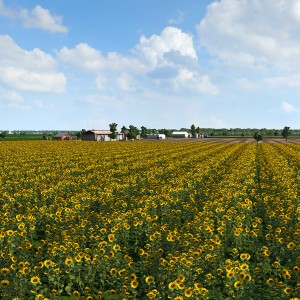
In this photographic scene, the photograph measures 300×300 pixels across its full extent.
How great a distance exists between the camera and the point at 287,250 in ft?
34.0

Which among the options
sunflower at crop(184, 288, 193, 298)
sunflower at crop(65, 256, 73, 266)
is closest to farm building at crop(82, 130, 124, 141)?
sunflower at crop(65, 256, 73, 266)

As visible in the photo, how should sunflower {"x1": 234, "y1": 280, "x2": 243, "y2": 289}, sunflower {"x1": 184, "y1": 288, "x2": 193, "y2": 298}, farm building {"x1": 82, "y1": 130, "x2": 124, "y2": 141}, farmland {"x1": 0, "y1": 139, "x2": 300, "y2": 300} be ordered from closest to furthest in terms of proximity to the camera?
sunflower {"x1": 184, "y1": 288, "x2": 193, "y2": 298}, sunflower {"x1": 234, "y1": 280, "x2": 243, "y2": 289}, farmland {"x1": 0, "y1": 139, "x2": 300, "y2": 300}, farm building {"x1": 82, "y1": 130, "x2": 124, "y2": 141}

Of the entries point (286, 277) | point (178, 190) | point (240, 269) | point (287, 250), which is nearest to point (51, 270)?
point (240, 269)

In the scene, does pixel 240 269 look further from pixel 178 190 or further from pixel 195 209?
pixel 178 190

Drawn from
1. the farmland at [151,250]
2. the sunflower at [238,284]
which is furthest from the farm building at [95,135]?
the sunflower at [238,284]

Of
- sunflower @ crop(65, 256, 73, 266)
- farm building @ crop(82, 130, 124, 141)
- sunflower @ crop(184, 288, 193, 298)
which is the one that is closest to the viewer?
sunflower @ crop(184, 288, 193, 298)

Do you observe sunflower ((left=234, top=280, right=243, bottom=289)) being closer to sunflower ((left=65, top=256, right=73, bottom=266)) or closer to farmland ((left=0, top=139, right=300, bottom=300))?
farmland ((left=0, top=139, right=300, bottom=300))

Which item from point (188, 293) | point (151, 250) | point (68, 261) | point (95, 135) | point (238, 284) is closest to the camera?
point (188, 293)

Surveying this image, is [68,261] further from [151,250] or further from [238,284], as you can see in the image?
[238,284]

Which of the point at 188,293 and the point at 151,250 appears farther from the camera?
the point at 151,250

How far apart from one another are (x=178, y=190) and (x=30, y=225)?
323 inches

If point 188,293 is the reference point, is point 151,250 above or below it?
below

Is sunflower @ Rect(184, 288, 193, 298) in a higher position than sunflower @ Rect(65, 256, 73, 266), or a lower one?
higher

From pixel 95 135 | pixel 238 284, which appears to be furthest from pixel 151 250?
pixel 95 135
